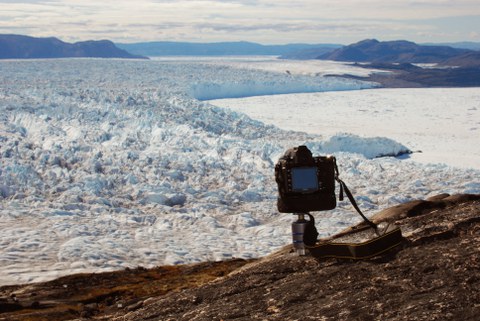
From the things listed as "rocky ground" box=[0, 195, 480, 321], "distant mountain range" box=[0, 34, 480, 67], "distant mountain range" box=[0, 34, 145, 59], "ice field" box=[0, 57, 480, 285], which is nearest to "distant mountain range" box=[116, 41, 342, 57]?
"distant mountain range" box=[0, 34, 480, 67]

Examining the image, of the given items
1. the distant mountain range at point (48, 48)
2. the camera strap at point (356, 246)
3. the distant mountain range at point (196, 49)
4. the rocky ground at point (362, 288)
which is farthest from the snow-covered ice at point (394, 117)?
the distant mountain range at point (196, 49)

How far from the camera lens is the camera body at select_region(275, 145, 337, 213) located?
9.74ft

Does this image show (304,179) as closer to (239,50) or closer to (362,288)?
(362,288)

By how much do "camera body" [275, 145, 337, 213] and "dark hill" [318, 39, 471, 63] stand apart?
343ft

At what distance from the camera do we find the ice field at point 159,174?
8.97 m

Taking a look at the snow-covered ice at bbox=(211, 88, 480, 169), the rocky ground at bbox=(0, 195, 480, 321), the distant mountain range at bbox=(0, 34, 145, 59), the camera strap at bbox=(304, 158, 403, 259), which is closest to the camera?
the rocky ground at bbox=(0, 195, 480, 321)

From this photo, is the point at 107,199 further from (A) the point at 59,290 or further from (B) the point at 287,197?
(B) the point at 287,197

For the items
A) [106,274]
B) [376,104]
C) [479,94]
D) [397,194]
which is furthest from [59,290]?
[479,94]

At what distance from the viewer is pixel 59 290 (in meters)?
5.20

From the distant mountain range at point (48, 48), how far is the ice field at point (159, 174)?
163 ft

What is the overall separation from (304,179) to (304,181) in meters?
0.01

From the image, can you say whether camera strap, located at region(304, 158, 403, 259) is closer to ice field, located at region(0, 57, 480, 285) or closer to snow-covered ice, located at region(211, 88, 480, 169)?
ice field, located at region(0, 57, 480, 285)

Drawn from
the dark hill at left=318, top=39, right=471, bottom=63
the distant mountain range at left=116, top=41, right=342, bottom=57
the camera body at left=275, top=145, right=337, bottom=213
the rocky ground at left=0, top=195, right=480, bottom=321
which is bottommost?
the rocky ground at left=0, top=195, right=480, bottom=321

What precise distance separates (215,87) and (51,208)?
22.9m
